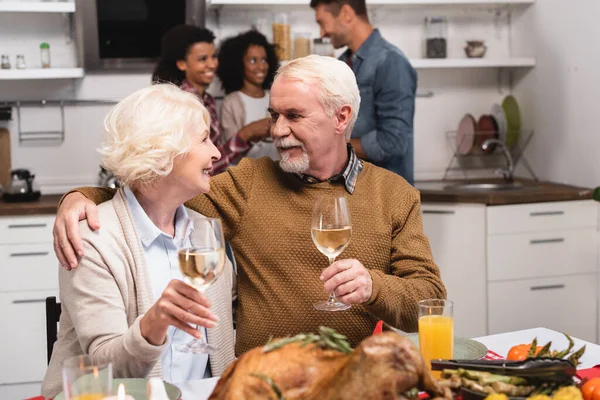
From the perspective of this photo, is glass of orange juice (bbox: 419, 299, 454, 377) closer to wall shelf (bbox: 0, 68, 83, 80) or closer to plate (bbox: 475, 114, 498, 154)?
wall shelf (bbox: 0, 68, 83, 80)

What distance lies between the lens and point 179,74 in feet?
12.0

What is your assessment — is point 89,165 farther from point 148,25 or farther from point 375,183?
point 375,183

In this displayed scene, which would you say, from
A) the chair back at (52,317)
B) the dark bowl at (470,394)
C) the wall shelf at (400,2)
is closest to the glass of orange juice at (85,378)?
the dark bowl at (470,394)

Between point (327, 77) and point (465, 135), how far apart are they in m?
2.53

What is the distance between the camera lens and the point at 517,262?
3771mm

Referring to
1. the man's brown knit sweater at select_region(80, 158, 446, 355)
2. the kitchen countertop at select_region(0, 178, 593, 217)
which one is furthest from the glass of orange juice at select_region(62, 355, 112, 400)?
the kitchen countertop at select_region(0, 178, 593, 217)

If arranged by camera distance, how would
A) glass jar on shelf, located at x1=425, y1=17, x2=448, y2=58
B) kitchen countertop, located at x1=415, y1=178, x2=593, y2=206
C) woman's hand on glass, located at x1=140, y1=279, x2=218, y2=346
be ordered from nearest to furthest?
woman's hand on glass, located at x1=140, y1=279, x2=218, y2=346
kitchen countertop, located at x1=415, y1=178, x2=593, y2=206
glass jar on shelf, located at x1=425, y1=17, x2=448, y2=58

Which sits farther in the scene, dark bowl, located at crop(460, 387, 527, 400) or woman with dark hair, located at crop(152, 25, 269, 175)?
woman with dark hair, located at crop(152, 25, 269, 175)

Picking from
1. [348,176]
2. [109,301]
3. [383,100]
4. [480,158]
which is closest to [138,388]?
[109,301]

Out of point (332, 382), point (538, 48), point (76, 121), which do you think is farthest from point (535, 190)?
point (332, 382)

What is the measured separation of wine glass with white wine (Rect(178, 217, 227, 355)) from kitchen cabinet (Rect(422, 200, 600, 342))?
8.13 feet

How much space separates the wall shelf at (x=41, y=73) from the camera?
3.79 m

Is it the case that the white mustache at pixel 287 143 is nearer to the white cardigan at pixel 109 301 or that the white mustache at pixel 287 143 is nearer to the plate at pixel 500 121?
the white cardigan at pixel 109 301

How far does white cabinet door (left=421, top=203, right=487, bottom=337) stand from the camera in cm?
373
